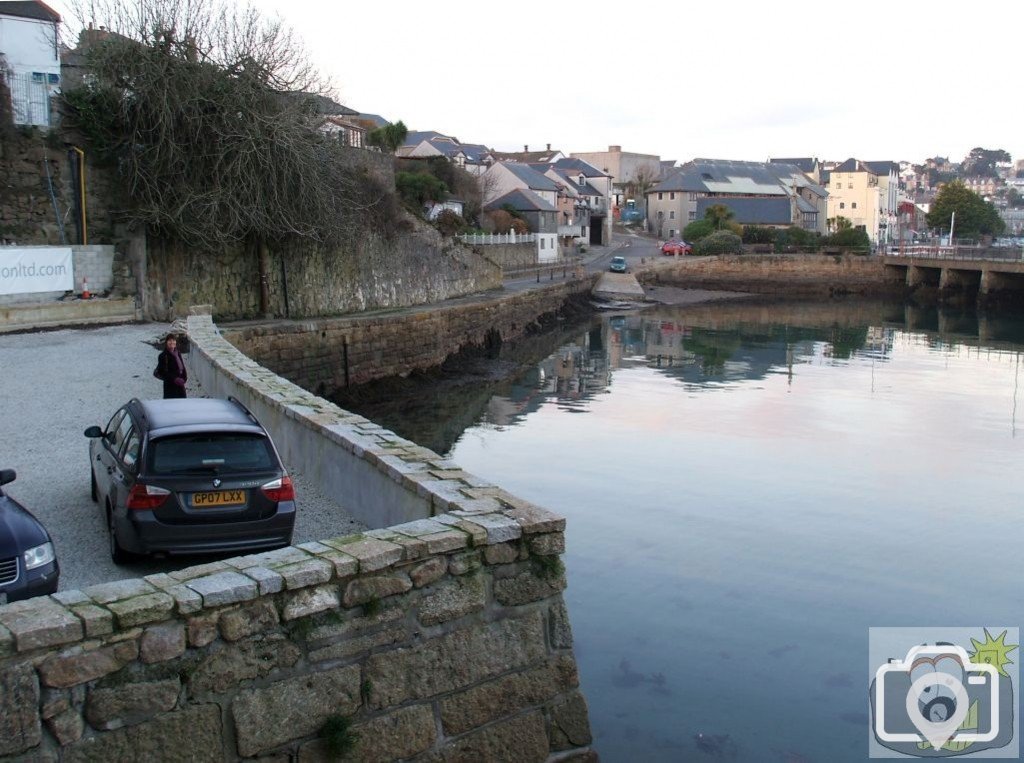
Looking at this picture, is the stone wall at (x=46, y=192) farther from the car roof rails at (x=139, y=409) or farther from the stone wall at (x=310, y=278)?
the car roof rails at (x=139, y=409)

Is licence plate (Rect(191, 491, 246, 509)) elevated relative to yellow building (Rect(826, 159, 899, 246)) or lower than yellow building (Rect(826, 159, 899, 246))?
lower

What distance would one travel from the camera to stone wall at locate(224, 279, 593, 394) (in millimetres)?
26734

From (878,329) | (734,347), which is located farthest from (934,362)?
(878,329)

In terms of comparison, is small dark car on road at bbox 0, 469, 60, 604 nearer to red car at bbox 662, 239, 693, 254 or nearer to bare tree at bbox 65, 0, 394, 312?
bare tree at bbox 65, 0, 394, 312

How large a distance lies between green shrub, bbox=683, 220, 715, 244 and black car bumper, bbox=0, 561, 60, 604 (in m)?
81.3

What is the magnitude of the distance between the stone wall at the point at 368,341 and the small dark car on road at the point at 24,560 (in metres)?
17.8

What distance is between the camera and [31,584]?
6.60 metres

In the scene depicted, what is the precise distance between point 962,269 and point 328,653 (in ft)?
251

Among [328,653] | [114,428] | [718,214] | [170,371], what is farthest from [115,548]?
[718,214]

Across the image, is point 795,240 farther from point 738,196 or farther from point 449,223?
point 449,223

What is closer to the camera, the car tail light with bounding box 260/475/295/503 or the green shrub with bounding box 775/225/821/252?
the car tail light with bounding box 260/475/295/503

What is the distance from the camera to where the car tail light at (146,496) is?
26.3 ft

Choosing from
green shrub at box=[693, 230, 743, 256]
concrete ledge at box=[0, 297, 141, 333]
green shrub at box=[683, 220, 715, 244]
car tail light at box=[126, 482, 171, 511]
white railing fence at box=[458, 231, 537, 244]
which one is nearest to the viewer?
car tail light at box=[126, 482, 171, 511]

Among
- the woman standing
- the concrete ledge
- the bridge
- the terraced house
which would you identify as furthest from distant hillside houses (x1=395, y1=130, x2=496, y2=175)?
the woman standing
